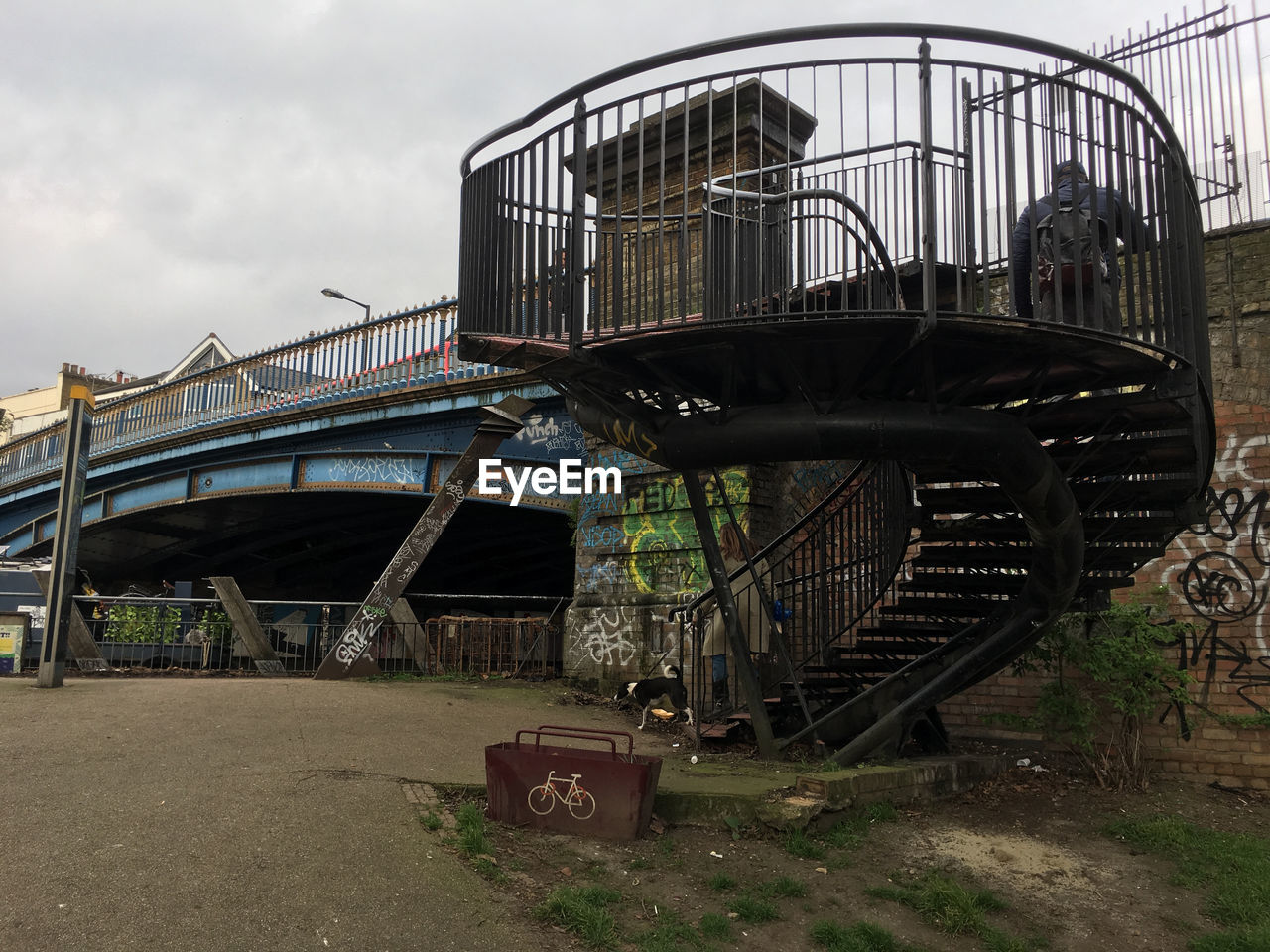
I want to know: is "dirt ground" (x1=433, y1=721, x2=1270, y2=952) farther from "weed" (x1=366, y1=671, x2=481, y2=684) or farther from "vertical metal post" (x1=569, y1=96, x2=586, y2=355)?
"weed" (x1=366, y1=671, x2=481, y2=684)

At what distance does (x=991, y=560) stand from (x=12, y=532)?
1056 inches

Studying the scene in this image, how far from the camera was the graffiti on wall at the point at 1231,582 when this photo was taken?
823 cm

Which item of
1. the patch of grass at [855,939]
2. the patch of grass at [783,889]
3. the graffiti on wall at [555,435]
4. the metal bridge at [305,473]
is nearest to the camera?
the patch of grass at [855,939]

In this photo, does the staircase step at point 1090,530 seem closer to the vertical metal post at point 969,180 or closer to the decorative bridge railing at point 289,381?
the vertical metal post at point 969,180

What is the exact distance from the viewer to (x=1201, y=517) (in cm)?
656

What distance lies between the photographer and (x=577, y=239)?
5648 mm

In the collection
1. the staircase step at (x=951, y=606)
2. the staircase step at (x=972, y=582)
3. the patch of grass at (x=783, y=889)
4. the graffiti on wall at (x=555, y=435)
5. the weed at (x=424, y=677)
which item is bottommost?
the patch of grass at (x=783, y=889)

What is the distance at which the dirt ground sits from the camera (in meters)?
5.02

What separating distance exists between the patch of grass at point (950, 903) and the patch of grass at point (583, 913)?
5.18 feet

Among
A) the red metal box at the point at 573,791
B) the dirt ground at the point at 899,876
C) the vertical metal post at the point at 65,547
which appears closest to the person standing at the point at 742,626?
the dirt ground at the point at 899,876

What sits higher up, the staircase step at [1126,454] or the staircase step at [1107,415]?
the staircase step at [1107,415]

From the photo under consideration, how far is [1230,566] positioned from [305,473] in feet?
45.9

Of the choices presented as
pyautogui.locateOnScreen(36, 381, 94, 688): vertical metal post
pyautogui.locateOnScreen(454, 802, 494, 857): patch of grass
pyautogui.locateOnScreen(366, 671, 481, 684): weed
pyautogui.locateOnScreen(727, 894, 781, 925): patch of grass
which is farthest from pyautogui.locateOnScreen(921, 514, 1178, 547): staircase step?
pyautogui.locateOnScreen(36, 381, 94, 688): vertical metal post

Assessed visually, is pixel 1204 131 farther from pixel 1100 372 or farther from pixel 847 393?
pixel 847 393
